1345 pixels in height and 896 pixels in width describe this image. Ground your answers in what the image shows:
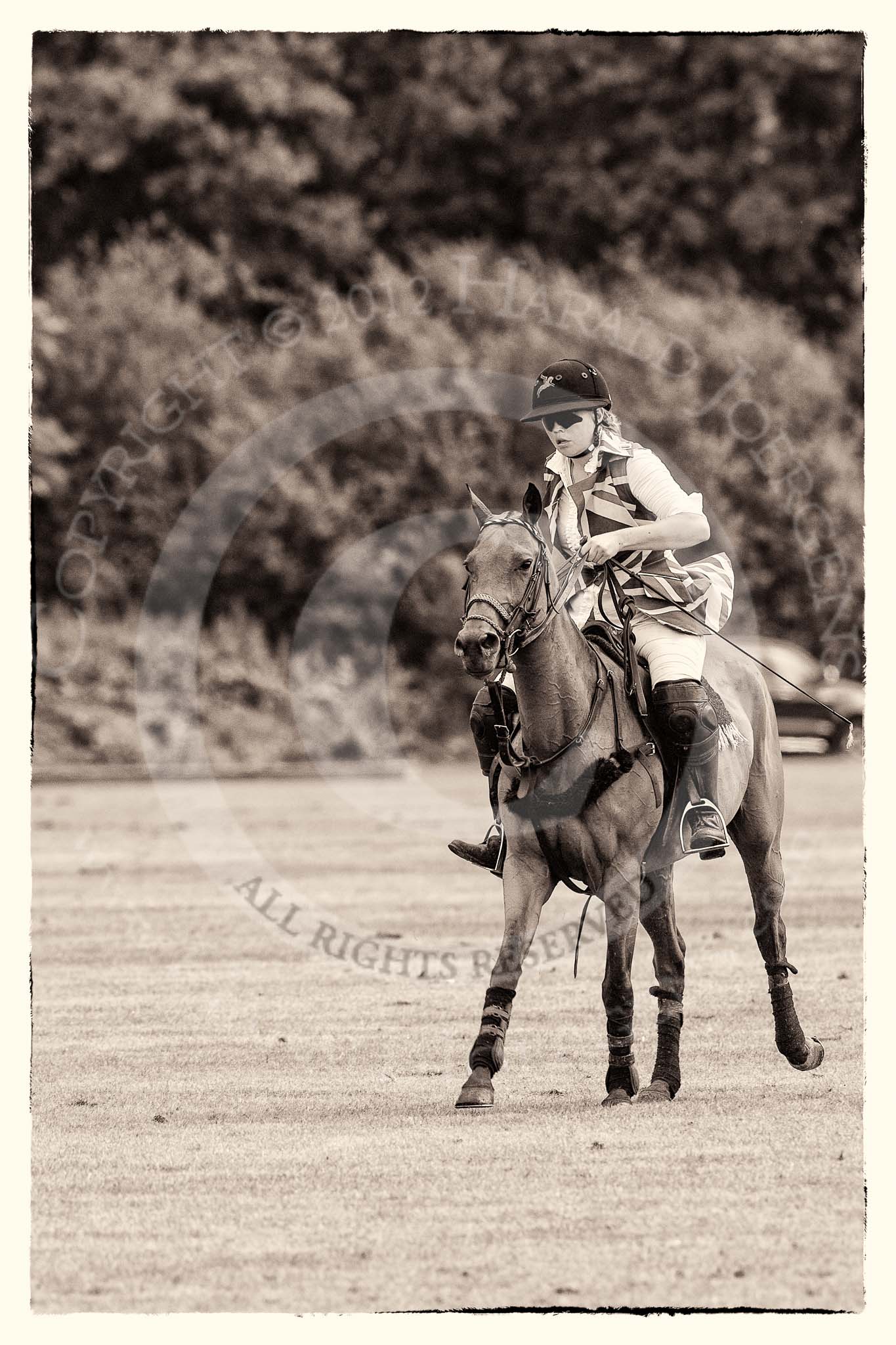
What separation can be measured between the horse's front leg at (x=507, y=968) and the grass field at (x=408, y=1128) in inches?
6.5

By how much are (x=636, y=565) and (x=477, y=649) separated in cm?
168

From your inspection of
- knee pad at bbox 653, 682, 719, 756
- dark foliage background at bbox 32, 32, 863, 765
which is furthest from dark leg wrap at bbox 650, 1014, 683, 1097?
dark foliage background at bbox 32, 32, 863, 765

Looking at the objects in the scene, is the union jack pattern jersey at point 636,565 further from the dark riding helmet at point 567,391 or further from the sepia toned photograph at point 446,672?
the dark riding helmet at point 567,391

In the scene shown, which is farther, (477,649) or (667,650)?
(667,650)

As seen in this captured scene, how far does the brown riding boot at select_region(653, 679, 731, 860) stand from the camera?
8.89 meters

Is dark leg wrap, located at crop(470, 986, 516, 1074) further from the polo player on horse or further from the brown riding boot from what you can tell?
the brown riding boot

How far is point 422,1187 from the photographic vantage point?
7395 millimetres

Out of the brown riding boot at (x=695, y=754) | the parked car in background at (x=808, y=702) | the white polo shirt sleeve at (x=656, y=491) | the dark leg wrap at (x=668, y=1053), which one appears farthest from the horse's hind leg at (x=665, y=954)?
the parked car in background at (x=808, y=702)

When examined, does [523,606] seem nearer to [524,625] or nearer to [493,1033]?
[524,625]

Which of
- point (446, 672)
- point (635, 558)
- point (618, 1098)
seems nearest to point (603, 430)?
point (635, 558)

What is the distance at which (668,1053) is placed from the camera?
9.05 meters

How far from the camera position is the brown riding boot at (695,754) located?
29.2ft

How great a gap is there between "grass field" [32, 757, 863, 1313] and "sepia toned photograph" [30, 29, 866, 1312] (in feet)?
0.12

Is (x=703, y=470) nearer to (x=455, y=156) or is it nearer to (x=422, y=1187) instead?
(x=455, y=156)
